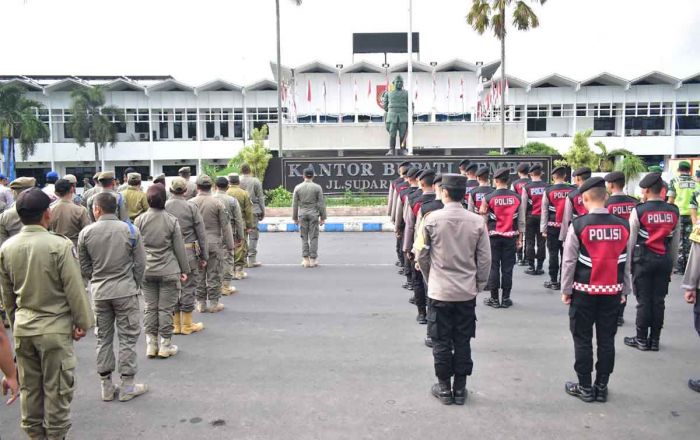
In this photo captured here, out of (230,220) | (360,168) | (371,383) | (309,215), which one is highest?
(360,168)

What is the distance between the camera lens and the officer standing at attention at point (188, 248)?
648 centimetres

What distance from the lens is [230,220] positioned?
28.0 ft

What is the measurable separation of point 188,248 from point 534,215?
5855 millimetres

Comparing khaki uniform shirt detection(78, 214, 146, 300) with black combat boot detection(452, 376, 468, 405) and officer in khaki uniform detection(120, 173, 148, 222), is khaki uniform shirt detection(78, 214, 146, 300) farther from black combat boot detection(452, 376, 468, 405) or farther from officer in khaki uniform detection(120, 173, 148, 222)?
officer in khaki uniform detection(120, 173, 148, 222)

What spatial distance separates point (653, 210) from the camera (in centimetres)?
569

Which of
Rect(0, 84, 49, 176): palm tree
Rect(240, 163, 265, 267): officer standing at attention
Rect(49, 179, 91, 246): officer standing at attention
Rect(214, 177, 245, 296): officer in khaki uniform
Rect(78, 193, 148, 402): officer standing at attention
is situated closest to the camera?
Rect(78, 193, 148, 402): officer standing at attention

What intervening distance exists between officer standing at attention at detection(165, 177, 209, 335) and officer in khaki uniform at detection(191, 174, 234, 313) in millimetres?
556

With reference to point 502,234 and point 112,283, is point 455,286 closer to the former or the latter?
point 112,283

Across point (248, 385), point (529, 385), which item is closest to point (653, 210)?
point (529, 385)

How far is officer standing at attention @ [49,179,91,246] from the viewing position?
23.1 ft

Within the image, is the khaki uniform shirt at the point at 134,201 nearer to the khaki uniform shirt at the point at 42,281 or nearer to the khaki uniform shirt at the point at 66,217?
the khaki uniform shirt at the point at 66,217

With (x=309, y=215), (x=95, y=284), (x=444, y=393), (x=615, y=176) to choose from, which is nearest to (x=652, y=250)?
(x=615, y=176)


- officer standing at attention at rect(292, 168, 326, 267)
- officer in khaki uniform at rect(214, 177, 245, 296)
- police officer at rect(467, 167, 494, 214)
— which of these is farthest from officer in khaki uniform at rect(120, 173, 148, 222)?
police officer at rect(467, 167, 494, 214)

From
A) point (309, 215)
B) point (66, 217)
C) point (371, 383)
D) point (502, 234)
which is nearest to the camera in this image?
point (371, 383)
